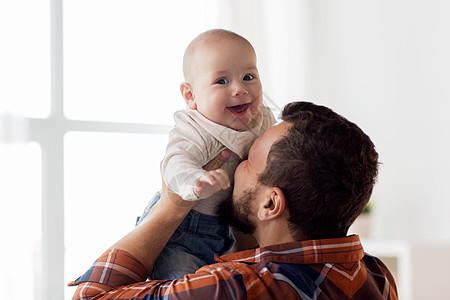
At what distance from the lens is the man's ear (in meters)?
1.15

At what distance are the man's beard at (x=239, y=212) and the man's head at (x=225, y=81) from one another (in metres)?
0.16

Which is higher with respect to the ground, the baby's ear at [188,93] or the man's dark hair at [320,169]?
the baby's ear at [188,93]

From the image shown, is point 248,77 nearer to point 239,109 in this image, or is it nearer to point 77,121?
point 239,109

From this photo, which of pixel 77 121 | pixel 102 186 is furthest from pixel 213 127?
pixel 102 186

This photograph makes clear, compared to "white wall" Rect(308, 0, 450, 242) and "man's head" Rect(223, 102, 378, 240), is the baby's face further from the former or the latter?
"white wall" Rect(308, 0, 450, 242)

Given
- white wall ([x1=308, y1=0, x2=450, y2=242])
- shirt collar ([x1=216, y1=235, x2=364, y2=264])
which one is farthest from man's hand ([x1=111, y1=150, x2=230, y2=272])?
white wall ([x1=308, y1=0, x2=450, y2=242])

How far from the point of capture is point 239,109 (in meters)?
1.24
